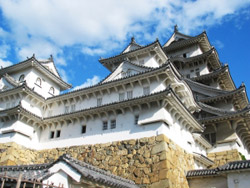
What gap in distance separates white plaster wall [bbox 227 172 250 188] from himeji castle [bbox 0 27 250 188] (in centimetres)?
6

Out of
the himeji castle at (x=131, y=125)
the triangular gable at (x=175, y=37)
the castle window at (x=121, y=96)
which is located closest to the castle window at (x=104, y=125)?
the himeji castle at (x=131, y=125)

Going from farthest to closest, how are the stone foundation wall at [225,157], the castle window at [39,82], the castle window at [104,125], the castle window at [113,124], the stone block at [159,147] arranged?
the castle window at [39,82]
the stone foundation wall at [225,157]
the castle window at [104,125]
the castle window at [113,124]
the stone block at [159,147]

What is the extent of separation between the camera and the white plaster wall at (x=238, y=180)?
15.1m

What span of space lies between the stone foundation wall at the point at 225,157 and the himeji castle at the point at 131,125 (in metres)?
0.09

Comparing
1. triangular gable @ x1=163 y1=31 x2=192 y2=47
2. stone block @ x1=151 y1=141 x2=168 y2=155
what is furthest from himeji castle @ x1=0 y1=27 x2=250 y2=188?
triangular gable @ x1=163 y1=31 x2=192 y2=47

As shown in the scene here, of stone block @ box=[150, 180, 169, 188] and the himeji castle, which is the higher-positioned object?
the himeji castle

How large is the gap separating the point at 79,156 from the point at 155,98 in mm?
7861

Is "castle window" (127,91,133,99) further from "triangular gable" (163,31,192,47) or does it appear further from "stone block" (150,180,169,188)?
"triangular gable" (163,31,192,47)

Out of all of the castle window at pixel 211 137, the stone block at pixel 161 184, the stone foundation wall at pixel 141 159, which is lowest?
the stone block at pixel 161 184

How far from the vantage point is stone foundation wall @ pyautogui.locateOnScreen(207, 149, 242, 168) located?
24.1m

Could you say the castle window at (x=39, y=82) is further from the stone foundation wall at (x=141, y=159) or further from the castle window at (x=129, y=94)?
the castle window at (x=129, y=94)

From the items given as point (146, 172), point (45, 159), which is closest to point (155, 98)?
point (146, 172)

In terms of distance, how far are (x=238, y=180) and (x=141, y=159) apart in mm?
6320

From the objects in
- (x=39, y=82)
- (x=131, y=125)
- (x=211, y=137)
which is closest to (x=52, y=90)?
(x=39, y=82)
